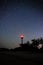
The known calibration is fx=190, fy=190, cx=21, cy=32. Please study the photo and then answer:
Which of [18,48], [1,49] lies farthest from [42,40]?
[1,49]

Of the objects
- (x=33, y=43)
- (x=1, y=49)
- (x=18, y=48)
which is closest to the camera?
(x=1, y=49)

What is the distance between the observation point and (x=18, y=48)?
16719 mm

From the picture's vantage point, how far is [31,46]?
56.2ft

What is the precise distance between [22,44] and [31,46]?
83cm

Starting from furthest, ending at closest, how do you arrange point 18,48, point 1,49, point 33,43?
point 33,43 < point 18,48 < point 1,49

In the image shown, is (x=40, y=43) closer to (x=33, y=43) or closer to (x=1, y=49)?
(x=33, y=43)

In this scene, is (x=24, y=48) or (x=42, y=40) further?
(x=42, y=40)

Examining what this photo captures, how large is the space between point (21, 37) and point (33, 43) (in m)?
1.54

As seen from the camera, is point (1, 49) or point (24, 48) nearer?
point (1, 49)

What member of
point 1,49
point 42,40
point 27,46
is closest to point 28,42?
point 27,46

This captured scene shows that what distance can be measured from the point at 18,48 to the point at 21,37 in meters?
1.04

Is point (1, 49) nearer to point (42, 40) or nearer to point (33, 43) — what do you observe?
point (33, 43)

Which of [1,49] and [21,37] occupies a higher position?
[21,37]

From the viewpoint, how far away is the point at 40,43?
60.4ft
